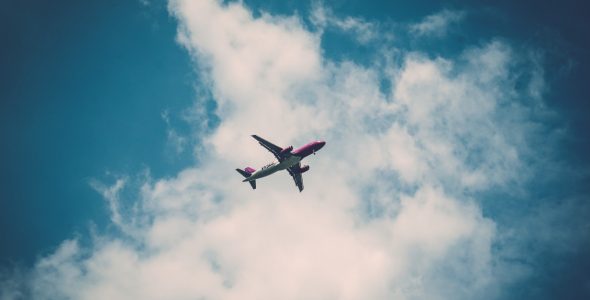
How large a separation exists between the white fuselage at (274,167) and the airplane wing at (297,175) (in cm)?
650

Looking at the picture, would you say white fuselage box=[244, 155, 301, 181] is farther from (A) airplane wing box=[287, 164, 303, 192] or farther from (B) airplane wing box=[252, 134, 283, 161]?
(A) airplane wing box=[287, 164, 303, 192]

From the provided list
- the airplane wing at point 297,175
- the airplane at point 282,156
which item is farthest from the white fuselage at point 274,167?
the airplane wing at point 297,175

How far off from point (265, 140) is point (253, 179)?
456 inches

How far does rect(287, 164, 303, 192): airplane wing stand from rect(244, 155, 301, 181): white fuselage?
6498 millimetres

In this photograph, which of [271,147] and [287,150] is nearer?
[287,150]

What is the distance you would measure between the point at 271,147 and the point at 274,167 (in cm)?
472

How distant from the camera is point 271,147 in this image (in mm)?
83062

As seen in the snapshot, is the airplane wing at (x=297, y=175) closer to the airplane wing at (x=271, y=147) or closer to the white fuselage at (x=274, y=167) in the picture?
the white fuselage at (x=274, y=167)

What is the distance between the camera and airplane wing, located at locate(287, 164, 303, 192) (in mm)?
92000

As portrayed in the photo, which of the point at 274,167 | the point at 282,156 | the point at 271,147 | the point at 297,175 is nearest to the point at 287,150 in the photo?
the point at 282,156

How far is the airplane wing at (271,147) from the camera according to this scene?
8238cm

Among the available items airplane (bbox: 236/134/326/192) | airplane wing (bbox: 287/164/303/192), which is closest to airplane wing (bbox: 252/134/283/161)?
airplane (bbox: 236/134/326/192)

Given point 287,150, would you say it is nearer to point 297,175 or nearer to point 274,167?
point 274,167

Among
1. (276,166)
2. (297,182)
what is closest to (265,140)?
(276,166)
